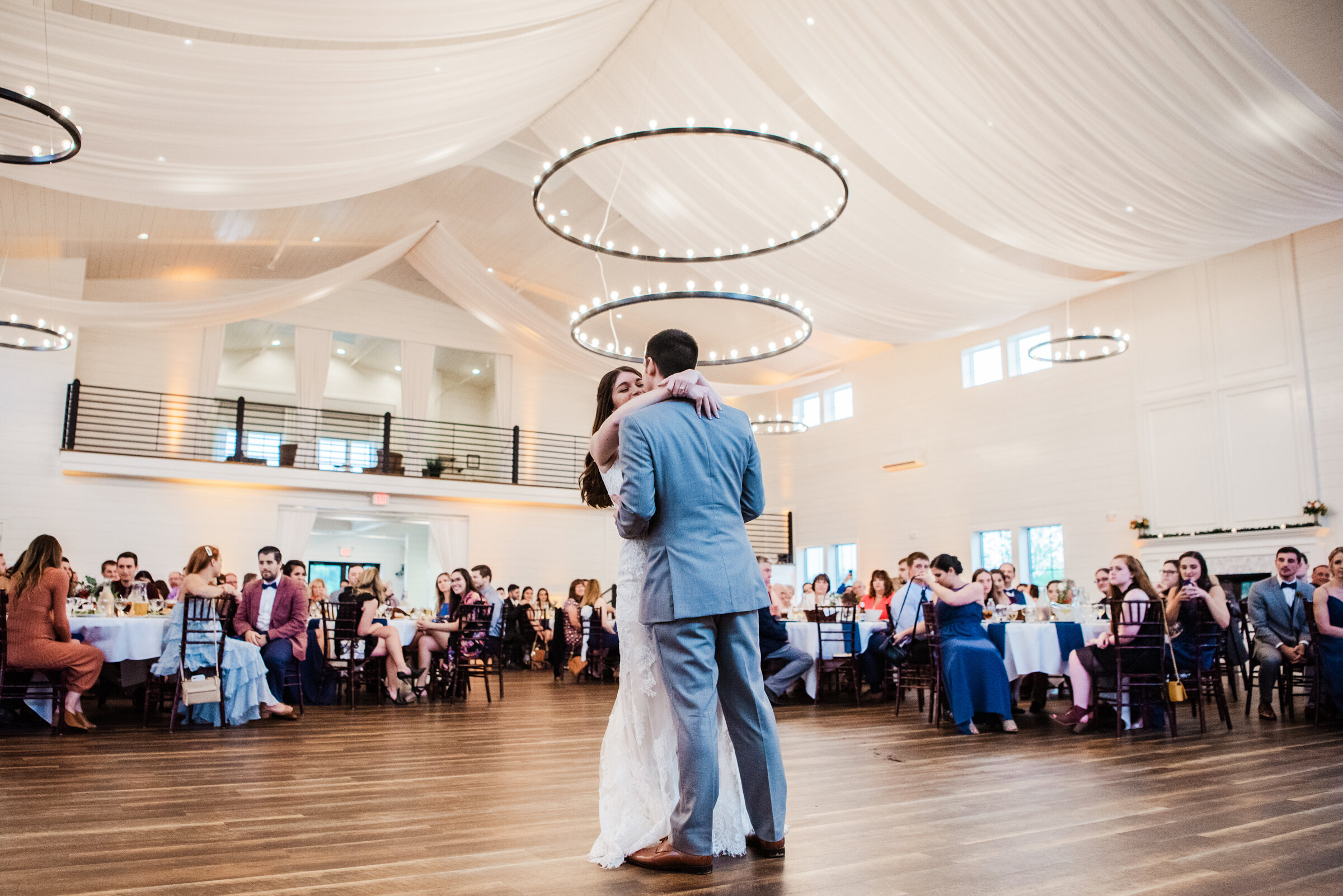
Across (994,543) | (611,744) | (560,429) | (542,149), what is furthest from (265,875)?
(560,429)

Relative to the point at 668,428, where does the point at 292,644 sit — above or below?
below

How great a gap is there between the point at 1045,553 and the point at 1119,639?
8224 millimetres

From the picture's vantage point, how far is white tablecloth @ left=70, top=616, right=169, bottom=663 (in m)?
5.75

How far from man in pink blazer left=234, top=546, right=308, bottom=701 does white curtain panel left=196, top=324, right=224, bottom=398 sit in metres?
8.20

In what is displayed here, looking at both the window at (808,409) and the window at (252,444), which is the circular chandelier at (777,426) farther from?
the window at (252,444)

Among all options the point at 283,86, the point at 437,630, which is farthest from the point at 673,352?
the point at 437,630

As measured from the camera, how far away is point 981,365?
Answer: 14.6 m

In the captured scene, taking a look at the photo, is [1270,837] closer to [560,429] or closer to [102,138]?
[102,138]

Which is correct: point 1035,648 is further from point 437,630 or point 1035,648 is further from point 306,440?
point 306,440

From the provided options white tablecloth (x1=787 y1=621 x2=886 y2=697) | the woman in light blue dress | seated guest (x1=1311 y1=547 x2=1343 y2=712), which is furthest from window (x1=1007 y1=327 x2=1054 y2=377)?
the woman in light blue dress

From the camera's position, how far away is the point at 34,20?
15.8 feet

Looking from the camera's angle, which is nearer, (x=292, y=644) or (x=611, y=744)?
(x=611, y=744)

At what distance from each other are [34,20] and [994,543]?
12928 mm

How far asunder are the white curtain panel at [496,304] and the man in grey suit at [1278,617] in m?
7.75
